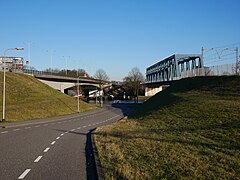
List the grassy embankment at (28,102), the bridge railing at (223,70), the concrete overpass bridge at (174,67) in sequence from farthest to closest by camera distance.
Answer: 1. the concrete overpass bridge at (174,67)
2. the bridge railing at (223,70)
3. the grassy embankment at (28,102)

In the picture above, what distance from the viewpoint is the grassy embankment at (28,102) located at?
1308 inches

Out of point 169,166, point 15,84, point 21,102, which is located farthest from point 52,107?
point 169,166

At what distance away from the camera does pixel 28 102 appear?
41344 mm

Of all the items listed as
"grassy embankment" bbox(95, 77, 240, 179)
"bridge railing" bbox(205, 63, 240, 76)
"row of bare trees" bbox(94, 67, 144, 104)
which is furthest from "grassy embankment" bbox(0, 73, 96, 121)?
"row of bare trees" bbox(94, 67, 144, 104)

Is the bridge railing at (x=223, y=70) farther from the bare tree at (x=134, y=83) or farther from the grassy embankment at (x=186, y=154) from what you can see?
the bare tree at (x=134, y=83)

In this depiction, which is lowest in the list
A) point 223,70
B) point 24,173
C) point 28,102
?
point 24,173

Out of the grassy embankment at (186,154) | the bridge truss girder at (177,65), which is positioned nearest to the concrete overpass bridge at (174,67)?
the bridge truss girder at (177,65)

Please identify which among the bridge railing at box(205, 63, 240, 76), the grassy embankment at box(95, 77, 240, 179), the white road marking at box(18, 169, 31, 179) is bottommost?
the white road marking at box(18, 169, 31, 179)

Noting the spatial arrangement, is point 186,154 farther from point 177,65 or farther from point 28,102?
point 177,65

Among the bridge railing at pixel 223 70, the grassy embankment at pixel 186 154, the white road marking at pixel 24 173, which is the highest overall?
the bridge railing at pixel 223 70

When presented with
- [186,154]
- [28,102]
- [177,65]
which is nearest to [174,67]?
[177,65]

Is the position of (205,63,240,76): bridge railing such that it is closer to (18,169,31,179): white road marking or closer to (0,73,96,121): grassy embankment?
(0,73,96,121): grassy embankment

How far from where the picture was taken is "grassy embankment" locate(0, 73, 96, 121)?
3322 cm

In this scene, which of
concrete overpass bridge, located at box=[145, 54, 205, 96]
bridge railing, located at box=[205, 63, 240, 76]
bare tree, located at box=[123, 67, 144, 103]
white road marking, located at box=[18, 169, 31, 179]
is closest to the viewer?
white road marking, located at box=[18, 169, 31, 179]
